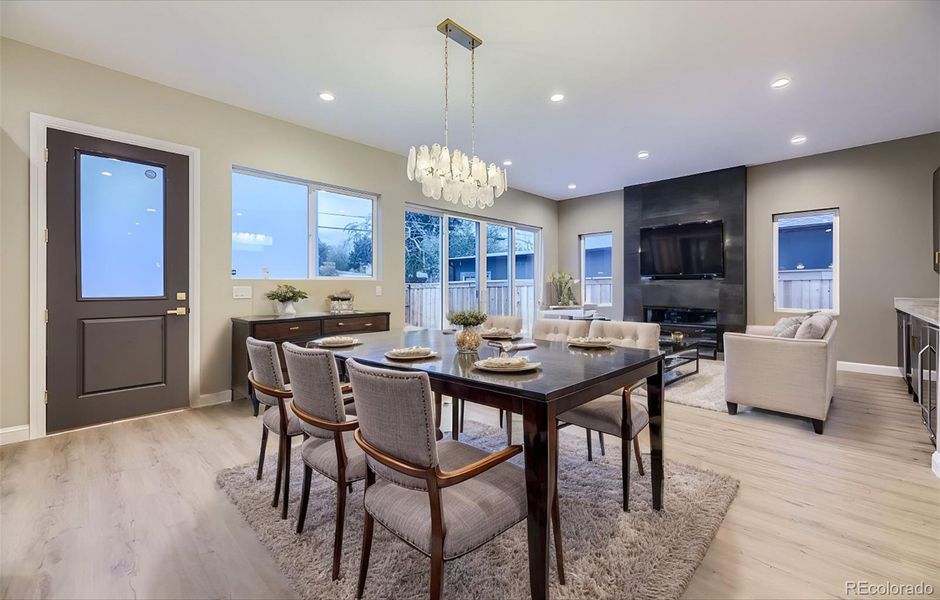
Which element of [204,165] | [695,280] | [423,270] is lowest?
[695,280]

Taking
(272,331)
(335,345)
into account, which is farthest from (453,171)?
(272,331)

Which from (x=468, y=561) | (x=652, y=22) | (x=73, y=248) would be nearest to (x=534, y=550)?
(x=468, y=561)

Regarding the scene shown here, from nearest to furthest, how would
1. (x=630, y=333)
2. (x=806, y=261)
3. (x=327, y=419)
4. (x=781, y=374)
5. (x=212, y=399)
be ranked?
(x=327, y=419), (x=630, y=333), (x=781, y=374), (x=212, y=399), (x=806, y=261)

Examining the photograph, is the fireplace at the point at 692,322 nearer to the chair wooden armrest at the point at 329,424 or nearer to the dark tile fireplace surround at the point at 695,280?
the dark tile fireplace surround at the point at 695,280

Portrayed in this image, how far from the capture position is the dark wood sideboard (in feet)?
11.7

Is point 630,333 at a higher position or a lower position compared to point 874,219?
lower

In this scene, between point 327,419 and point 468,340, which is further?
point 468,340

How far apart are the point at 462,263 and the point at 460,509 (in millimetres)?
5238

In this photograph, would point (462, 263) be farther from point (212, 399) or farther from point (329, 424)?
point (329, 424)

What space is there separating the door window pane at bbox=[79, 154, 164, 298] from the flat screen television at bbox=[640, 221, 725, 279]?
650 centimetres

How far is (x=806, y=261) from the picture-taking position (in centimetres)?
554

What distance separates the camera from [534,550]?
1.32m

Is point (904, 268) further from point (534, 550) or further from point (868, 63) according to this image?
point (534, 550)

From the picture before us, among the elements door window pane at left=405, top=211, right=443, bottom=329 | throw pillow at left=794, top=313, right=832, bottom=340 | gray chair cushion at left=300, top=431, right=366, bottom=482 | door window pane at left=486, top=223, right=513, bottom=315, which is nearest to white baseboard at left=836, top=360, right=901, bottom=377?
throw pillow at left=794, top=313, right=832, bottom=340
